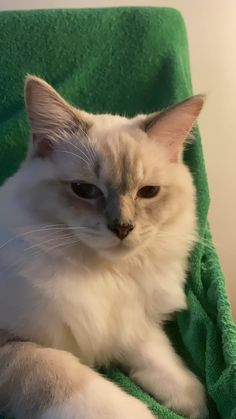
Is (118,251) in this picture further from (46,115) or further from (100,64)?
(100,64)

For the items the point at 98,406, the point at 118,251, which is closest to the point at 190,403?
the point at 98,406

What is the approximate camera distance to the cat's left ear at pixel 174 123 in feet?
3.70

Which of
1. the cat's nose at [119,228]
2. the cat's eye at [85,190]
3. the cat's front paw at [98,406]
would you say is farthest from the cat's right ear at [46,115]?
the cat's front paw at [98,406]

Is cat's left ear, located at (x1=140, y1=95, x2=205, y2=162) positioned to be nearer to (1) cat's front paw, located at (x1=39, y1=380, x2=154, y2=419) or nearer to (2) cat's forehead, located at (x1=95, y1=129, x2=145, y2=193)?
(2) cat's forehead, located at (x1=95, y1=129, x2=145, y2=193)

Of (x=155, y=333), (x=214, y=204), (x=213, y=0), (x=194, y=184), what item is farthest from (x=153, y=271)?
(x=213, y=0)

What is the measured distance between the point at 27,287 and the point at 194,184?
0.53 meters

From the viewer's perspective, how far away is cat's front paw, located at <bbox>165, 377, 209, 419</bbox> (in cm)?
113

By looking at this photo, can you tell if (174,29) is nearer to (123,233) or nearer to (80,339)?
(123,233)

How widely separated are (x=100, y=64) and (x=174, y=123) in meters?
0.44

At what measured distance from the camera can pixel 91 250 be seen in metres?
1.14

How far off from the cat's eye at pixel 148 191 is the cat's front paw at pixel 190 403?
431 mm

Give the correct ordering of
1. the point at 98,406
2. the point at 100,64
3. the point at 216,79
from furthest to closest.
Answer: the point at 216,79, the point at 100,64, the point at 98,406

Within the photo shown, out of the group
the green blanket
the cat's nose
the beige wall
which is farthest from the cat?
the beige wall

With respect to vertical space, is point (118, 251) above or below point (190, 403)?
above
